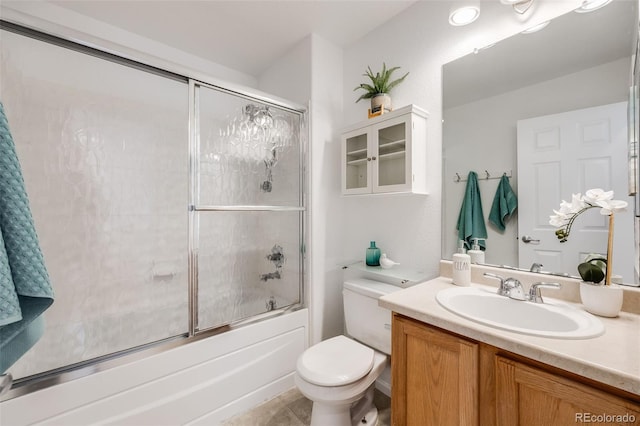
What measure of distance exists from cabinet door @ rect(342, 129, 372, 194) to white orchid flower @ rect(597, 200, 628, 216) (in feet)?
3.46

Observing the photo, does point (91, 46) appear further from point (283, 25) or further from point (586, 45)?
point (586, 45)

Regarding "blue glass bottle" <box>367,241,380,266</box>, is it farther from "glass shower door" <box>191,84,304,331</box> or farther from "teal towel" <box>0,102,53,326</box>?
"teal towel" <box>0,102,53,326</box>

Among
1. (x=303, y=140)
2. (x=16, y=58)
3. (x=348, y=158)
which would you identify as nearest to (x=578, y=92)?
(x=348, y=158)

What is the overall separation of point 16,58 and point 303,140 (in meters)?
1.43

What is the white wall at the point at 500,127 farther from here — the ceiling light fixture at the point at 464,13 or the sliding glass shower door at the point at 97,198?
the sliding glass shower door at the point at 97,198

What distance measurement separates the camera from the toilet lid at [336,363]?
1.22 metres

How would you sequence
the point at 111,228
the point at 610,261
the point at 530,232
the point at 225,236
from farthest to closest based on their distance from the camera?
the point at 225,236 < the point at 111,228 < the point at 530,232 < the point at 610,261

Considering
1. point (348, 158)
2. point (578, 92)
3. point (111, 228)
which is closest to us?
point (578, 92)

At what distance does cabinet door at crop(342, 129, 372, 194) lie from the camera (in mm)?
1751

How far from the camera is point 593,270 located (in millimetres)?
955

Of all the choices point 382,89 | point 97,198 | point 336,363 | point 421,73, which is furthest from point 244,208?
point 421,73

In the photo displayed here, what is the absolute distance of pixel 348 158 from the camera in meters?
1.86

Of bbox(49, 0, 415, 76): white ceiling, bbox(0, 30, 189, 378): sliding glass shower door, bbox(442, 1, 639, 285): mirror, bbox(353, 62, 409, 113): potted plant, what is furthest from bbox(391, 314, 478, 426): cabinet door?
bbox(49, 0, 415, 76): white ceiling

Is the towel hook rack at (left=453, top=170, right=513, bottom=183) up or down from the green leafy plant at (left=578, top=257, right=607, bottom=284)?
up
